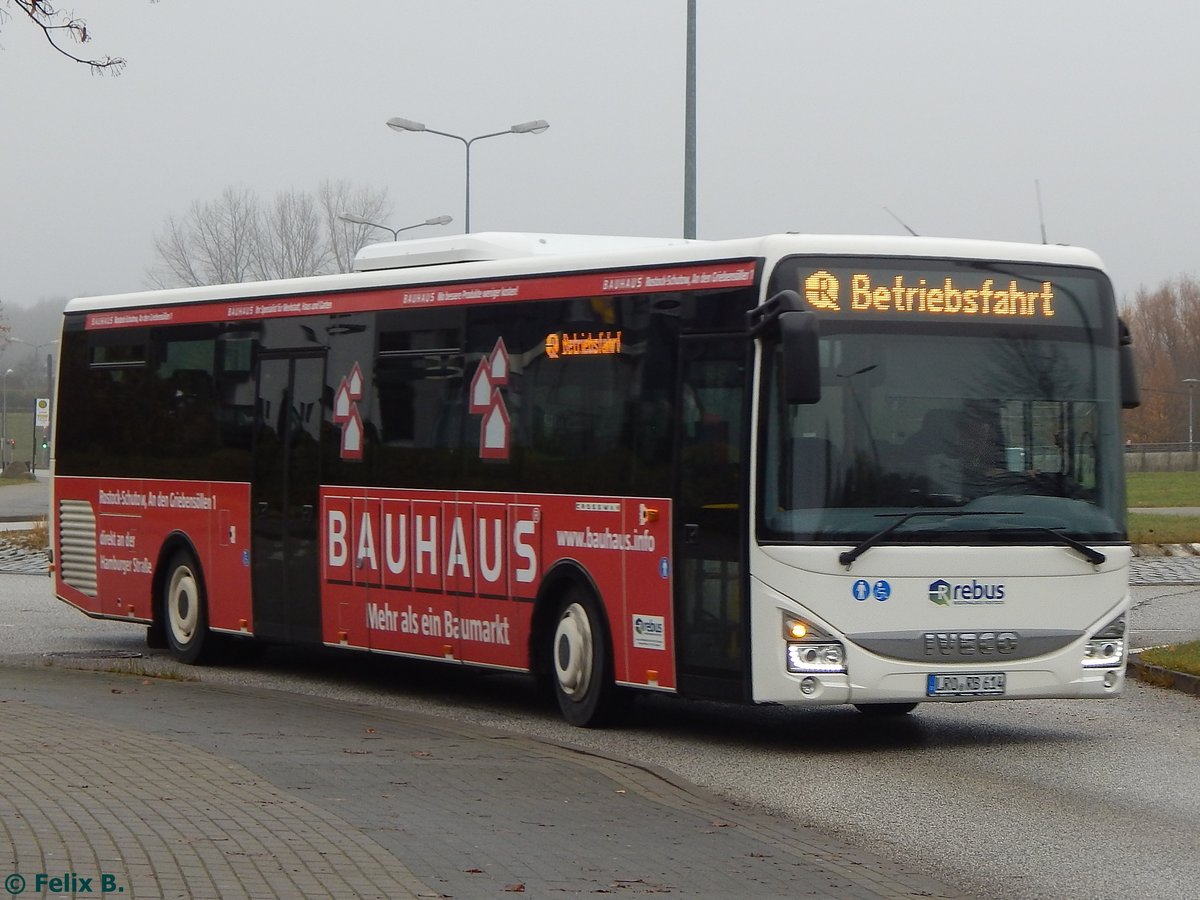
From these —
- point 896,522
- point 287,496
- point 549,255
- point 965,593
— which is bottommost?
point 965,593

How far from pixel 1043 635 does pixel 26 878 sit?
6.81m

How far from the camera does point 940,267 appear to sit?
39.8 feet

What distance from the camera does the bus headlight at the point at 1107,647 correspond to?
479 inches

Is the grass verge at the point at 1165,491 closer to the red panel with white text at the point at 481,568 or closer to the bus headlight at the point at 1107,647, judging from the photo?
the red panel with white text at the point at 481,568

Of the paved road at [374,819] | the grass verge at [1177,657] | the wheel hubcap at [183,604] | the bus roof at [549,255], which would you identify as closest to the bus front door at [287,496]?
the bus roof at [549,255]

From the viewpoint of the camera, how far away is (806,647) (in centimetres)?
1157

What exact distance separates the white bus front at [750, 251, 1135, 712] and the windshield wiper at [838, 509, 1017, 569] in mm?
11

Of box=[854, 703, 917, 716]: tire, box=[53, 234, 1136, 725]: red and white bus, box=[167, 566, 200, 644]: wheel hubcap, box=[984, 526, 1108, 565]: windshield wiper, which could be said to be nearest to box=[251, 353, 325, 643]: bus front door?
box=[53, 234, 1136, 725]: red and white bus

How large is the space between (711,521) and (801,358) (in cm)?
125

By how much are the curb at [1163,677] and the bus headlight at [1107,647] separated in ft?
10.4

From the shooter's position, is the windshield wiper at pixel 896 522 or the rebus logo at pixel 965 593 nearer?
the windshield wiper at pixel 896 522

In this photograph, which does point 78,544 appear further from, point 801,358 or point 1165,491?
point 1165,491

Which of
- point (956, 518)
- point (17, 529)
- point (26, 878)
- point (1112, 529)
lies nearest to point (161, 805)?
point (26, 878)

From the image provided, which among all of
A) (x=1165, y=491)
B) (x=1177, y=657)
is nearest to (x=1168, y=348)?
(x=1165, y=491)
